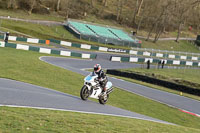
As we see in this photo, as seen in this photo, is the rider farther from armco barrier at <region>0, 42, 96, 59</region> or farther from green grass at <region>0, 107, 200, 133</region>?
armco barrier at <region>0, 42, 96, 59</region>

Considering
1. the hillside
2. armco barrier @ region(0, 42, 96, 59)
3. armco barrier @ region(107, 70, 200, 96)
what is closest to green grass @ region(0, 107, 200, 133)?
armco barrier @ region(107, 70, 200, 96)

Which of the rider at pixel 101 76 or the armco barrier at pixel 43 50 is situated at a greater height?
the armco barrier at pixel 43 50

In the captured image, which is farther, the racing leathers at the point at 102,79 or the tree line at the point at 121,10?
the tree line at the point at 121,10

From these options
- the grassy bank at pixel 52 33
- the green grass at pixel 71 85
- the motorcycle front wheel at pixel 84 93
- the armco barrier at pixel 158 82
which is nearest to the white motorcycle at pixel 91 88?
the motorcycle front wheel at pixel 84 93

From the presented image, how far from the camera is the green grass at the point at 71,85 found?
19312mm

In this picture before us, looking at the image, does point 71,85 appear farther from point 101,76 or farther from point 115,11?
point 115,11

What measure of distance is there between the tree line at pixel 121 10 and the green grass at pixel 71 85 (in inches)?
2005

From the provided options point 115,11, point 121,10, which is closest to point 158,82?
point 121,10

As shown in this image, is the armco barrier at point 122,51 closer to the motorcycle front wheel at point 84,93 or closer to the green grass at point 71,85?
the green grass at point 71,85

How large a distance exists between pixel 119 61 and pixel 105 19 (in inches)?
1835

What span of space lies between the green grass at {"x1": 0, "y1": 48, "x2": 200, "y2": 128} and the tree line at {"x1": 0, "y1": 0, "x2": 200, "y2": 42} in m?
50.9

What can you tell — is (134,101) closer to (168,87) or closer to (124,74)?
(168,87)

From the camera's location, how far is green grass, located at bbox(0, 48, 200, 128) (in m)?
19.3

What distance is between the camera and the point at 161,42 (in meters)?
89.4
